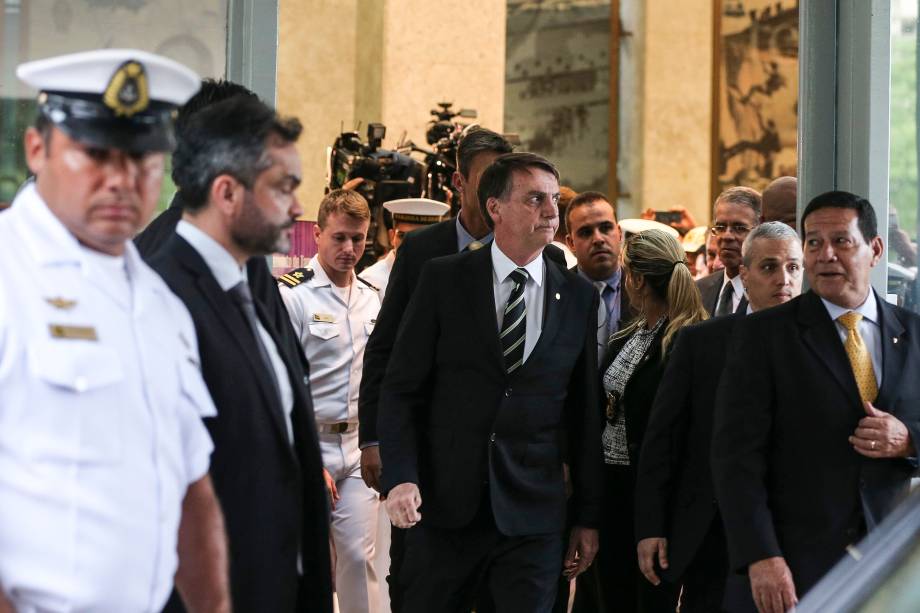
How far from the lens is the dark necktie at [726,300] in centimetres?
516

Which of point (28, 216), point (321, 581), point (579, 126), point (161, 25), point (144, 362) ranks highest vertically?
point (579, 126)

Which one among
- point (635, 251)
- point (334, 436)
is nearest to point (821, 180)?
point (635, 251)

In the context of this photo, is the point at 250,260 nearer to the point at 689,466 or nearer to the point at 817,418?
the point at 817,418

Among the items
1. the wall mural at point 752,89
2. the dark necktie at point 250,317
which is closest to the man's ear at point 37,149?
the dark necktie at point 250,317

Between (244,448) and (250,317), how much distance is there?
242 mm

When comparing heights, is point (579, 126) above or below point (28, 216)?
above

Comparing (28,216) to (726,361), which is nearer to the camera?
(28,216)

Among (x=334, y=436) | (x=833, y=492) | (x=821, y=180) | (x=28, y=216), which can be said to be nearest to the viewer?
(x=28, y=216)

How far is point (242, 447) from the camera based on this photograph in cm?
235

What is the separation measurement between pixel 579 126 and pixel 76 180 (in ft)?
42.9

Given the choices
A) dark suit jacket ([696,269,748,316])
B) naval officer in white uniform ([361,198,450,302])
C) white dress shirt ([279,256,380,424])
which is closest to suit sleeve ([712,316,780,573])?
dark suit jacket ([696,269,748,316])

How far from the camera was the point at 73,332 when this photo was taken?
6.08 feet

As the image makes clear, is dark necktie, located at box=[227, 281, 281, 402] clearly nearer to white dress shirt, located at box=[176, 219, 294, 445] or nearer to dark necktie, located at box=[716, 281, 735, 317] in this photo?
white dress shirt, located at box=[176, 219, 294, 445]

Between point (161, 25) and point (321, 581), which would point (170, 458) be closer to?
point (321, 581)
